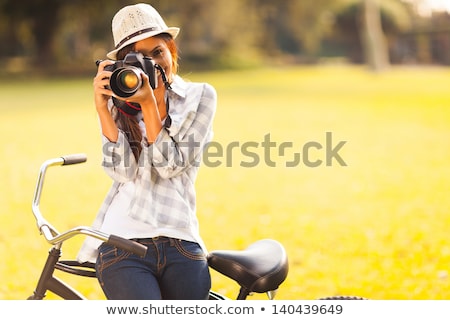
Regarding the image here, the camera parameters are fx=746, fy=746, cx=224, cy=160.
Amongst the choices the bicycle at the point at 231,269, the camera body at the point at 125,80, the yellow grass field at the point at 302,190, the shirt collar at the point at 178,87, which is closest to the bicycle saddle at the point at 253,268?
the bicycle at the point at 231,269

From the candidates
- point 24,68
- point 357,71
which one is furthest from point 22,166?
point 357,71

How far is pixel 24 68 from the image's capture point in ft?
108

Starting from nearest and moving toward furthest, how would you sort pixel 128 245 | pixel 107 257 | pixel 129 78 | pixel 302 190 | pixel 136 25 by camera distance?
pixel 128 245 < pixel 129 78 < pixel 107 257 < pixel 136 25 < pixel 302 190

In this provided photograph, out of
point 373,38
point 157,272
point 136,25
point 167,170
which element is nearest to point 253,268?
point 157,272

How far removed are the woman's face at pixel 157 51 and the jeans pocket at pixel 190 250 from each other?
545mm

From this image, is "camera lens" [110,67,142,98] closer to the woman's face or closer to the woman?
the woman

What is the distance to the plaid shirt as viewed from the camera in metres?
2.41

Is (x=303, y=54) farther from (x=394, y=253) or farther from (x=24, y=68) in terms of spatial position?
(x=394, y=253)

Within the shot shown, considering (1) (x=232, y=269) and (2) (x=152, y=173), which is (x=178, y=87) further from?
(1) (x=232, y=269)

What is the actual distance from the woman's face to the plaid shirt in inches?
4.2

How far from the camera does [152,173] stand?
97.6 inches

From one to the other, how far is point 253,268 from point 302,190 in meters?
6.34

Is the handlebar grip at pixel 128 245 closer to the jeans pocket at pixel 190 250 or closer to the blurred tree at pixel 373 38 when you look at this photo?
the jeans pocket at pixel 190 250
